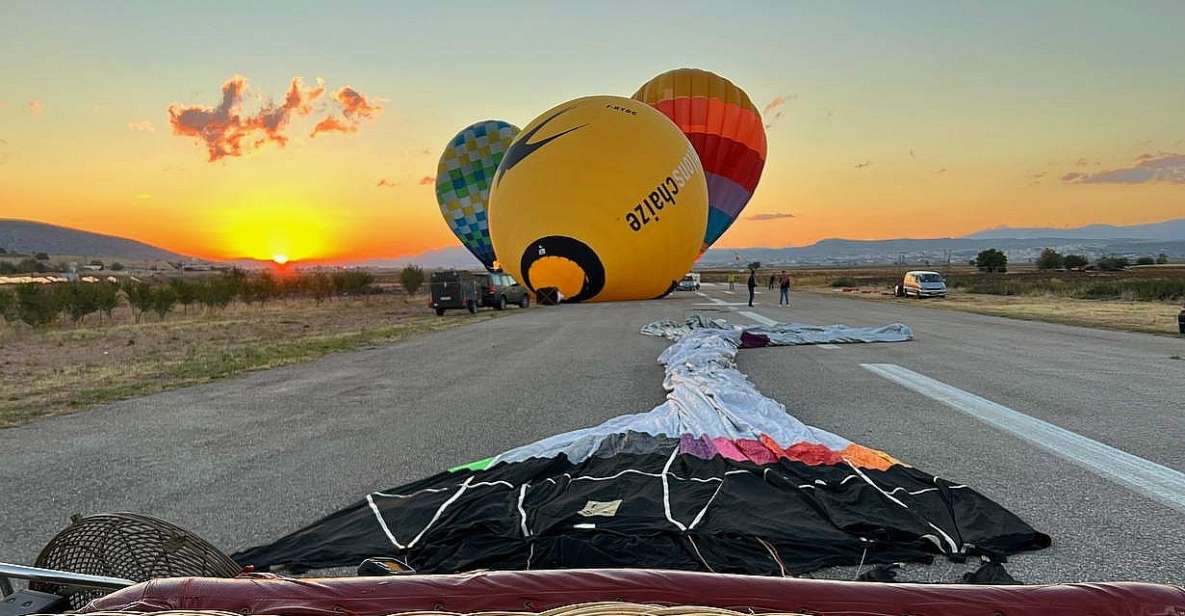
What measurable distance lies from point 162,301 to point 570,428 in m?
29.8

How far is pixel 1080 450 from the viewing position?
5.50m

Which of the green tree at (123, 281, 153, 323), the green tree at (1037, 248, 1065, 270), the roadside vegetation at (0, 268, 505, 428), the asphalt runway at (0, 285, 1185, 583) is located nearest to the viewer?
the asphalt runway at (0, 285, 1185, 583)

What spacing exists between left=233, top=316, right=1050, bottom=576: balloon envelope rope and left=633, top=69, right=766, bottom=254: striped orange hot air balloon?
8.26 meters

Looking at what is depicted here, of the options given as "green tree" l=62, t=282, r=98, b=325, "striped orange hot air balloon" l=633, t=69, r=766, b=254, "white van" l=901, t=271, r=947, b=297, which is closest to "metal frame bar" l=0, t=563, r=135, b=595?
"striped orange hot air balloon" l=633, t=69, r=766, b=254

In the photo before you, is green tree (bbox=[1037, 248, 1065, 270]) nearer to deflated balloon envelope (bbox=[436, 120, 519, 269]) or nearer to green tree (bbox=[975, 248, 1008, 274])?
green tree (bbox=[975, 248, 1008, 274])

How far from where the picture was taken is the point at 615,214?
23.8 ft

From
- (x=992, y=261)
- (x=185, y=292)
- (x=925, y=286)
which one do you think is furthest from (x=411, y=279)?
(x=992, y=261)

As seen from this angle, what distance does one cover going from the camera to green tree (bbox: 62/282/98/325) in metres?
25.9

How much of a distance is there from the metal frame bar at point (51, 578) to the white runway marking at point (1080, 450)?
5300mm

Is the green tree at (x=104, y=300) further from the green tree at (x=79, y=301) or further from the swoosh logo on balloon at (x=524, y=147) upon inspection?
the swoosh logo on balloon at (x=524, y=147)

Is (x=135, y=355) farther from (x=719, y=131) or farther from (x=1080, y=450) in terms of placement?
(x=1080, y=450)

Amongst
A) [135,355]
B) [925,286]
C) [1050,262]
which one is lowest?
[135,355]

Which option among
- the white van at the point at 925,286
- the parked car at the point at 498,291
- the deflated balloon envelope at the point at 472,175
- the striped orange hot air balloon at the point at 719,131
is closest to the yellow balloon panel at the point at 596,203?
the striped orange hot air balloon at the point at 719,131

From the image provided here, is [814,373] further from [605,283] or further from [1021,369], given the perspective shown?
[605,283]
